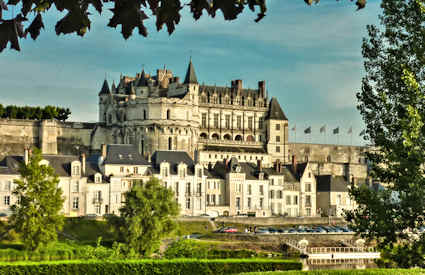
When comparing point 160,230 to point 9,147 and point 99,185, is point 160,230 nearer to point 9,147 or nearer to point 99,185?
point 99,185

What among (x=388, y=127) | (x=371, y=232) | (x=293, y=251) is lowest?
(x=293, y=251)

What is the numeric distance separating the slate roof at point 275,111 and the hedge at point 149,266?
204ft

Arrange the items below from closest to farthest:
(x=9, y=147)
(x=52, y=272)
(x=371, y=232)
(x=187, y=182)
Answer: (x=371, y=232), (x=52, y=272), (x=187, y=182), (x=9, y=147)

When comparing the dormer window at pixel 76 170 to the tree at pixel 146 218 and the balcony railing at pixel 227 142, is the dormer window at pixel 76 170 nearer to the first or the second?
the tree at pixel 146 218

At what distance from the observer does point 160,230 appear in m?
49.8

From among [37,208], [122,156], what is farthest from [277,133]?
[37,208]

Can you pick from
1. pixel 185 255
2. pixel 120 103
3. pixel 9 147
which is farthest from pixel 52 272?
pixel 120 103

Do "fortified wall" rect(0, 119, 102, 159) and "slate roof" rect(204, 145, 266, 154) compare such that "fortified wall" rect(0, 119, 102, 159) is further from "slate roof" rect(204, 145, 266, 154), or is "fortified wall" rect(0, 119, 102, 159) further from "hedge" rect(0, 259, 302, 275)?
"hedge" rect(0, 259, 302, 275)

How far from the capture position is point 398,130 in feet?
59.1

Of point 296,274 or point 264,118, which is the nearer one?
point 296,274

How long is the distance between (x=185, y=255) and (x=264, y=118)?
6278cm

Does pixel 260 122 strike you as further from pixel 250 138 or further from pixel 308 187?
pixel 308 187

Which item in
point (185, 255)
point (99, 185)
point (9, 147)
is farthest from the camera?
point (9, 147)

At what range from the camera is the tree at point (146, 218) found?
1928 inches
